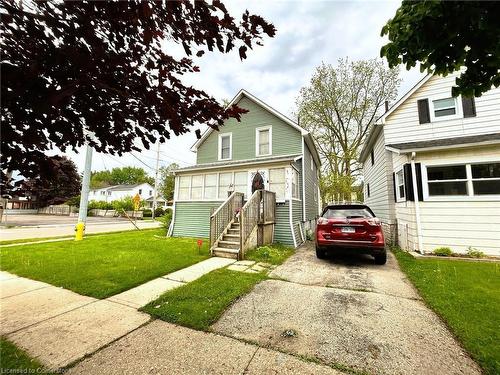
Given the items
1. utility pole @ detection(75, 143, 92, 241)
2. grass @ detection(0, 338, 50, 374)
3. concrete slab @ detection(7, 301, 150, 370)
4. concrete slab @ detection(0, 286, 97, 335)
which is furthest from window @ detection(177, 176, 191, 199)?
grass @ detection(0, 338, 50, 374)

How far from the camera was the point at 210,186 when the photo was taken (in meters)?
12.9

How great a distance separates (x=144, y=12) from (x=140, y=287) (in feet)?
15.8

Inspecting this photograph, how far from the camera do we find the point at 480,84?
273 centimetres

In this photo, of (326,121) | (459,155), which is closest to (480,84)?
(459,155)

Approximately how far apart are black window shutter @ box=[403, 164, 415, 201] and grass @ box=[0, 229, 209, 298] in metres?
7.61

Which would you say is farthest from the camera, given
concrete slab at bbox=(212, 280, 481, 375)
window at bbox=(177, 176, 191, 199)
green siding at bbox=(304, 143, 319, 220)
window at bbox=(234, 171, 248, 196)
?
green siding at bbox=(304, 143, 319, 220)

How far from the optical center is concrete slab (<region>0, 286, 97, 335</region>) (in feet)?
11.2

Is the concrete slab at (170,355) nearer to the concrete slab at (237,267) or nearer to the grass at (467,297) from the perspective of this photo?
the grass at (467,297)

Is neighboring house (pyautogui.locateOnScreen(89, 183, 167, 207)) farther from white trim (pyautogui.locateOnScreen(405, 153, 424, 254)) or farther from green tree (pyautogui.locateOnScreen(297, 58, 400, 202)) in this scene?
white trim (pyautogui.locateOnScreen(405, 153, 424, 254))

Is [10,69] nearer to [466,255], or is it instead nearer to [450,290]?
[450,290]

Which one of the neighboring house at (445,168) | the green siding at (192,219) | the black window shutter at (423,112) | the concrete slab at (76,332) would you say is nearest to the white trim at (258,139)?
the green siding at (192,219)

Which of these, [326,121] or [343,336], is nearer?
[343,336]

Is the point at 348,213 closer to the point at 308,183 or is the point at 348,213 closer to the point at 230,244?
the point at 230,244

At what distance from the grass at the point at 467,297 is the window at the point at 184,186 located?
10567 millimetres
